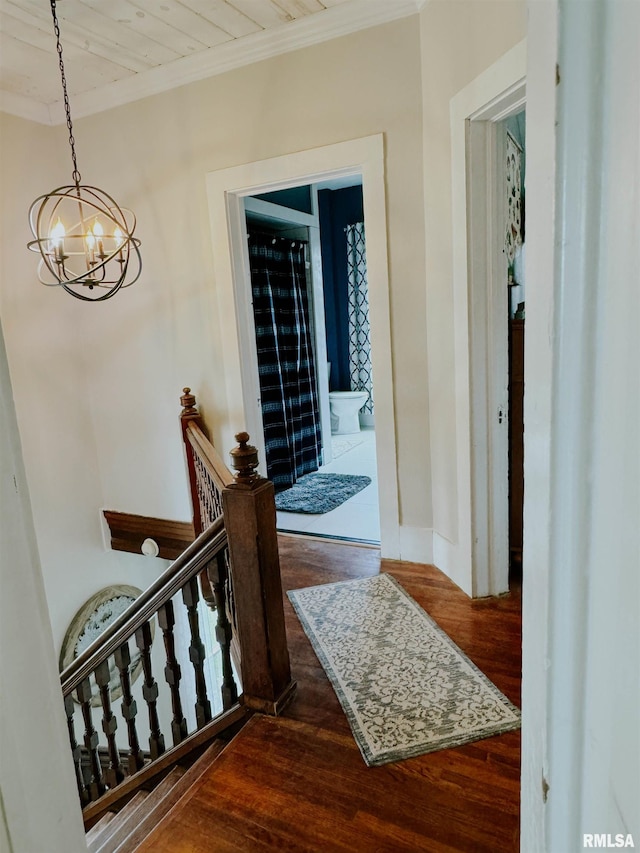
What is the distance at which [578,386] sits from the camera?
49cm

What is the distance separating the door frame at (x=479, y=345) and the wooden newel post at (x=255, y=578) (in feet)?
3.52

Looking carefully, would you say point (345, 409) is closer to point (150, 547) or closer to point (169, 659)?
point (150, 547)

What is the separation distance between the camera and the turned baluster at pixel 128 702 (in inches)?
79.7

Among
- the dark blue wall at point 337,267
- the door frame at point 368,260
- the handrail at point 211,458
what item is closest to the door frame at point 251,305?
the door frame at point 368,260

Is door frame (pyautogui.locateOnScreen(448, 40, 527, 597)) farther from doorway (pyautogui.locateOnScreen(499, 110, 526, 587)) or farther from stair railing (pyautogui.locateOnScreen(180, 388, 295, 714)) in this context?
stair railing (pyautogui.locateOnScreen(180, 388, 295, 714))

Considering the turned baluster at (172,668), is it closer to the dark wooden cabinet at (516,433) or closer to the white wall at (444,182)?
the white wall at (444,182)

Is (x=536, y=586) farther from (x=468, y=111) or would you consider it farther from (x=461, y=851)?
(x=468, y=111)

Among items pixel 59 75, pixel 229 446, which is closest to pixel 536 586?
pixel 229 446

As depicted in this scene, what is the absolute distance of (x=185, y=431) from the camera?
3.52 m

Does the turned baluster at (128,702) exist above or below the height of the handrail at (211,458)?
below

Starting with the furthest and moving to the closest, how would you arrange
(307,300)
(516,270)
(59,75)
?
(307,300) < (59,75) < (516,270)

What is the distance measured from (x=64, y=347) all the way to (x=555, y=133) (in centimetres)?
403

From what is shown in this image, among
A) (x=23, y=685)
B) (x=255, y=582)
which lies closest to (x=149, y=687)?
(x=255, y=582)

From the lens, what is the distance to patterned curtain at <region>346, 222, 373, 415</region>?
666cm
